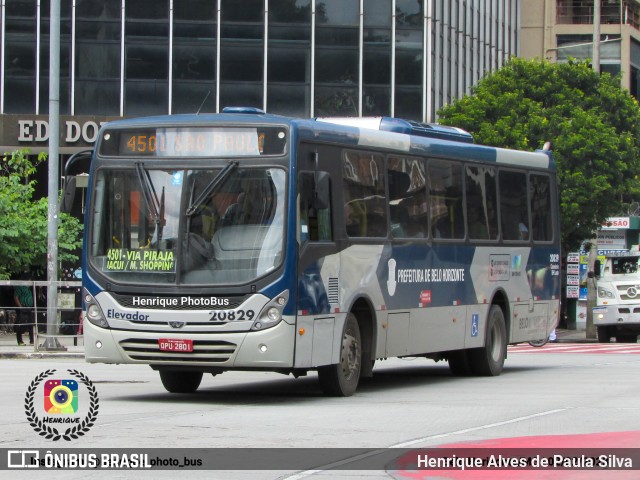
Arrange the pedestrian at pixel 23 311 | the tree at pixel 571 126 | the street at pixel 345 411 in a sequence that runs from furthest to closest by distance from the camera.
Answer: the tree at pixel 571 126, the pedestrian at pixel 23 311, the street at pixel 345 411

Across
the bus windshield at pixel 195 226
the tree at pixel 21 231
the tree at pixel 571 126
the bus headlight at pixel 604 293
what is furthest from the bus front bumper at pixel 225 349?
the tree at pixel 571 126

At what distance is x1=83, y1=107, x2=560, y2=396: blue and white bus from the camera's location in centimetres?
1562

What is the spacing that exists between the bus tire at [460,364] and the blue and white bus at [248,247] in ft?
9.73

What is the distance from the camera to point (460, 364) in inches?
856

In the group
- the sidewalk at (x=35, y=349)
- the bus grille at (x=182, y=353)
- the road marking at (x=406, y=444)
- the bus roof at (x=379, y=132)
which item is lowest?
the sidewalk at (x=35, y=349)

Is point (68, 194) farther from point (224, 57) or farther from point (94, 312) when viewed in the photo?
point (224, 57)

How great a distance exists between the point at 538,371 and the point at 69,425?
39.8 feet

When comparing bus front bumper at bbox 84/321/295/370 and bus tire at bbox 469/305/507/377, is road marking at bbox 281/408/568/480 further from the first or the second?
bus tire at bbox 469/305/507/377

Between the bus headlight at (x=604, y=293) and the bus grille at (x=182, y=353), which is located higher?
the bus grille at (x=182, y=353)

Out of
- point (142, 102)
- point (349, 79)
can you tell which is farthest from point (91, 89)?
point (349, 79)

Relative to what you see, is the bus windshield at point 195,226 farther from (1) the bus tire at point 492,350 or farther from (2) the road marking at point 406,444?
(1) the bus tire at point 492,350

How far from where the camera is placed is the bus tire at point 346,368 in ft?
55.2

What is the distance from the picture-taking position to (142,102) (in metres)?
49.5

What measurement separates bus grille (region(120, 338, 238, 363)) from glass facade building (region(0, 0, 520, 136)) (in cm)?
3347
